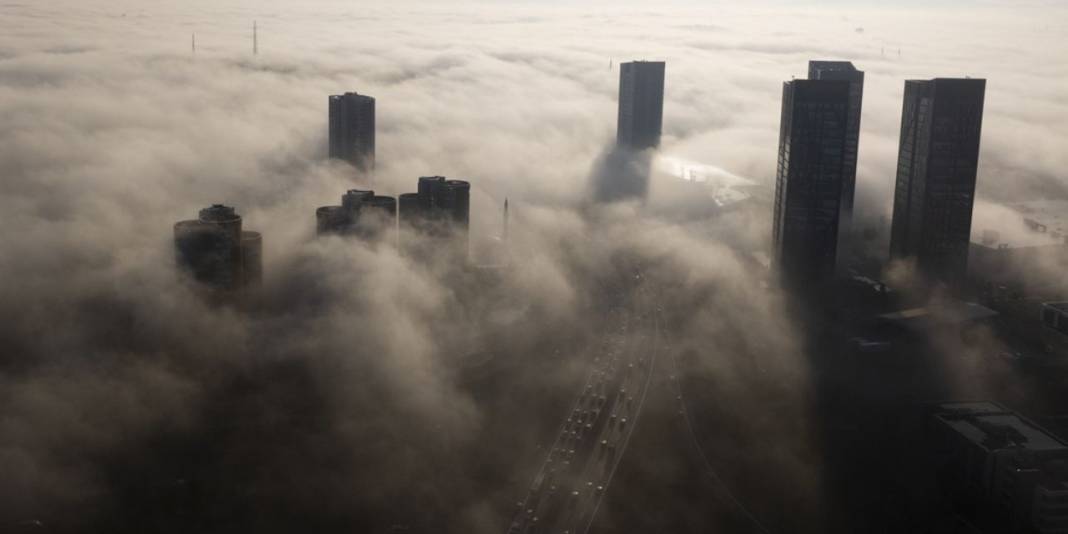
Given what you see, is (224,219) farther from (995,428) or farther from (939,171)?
(939,171)

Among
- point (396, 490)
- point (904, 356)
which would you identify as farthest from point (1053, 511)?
point (396, 490)

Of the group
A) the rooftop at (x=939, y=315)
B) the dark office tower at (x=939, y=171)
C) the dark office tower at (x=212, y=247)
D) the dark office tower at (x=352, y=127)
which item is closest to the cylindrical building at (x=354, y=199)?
the dark office tower at (x=212, y=247)

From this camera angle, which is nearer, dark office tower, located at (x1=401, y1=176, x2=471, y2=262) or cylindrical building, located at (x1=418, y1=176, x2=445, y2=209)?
dark office tower, located at (x1=401, y1=176, x2=471, y2=262)

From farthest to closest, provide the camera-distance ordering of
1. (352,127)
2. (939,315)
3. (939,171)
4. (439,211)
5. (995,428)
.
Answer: (352,127) < (439,211) < (939,171) < (939,315) < (995,428)

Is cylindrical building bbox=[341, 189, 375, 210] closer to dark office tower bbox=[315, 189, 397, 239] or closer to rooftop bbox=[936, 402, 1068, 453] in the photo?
dark office tower bbox=[315, 189, 397, 239]

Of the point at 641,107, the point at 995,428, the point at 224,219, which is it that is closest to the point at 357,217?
the point at 224,219

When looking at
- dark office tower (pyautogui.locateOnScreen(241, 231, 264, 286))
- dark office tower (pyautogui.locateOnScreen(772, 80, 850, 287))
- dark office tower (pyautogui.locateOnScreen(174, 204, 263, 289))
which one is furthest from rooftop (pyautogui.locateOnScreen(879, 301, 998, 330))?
dark office tower (pyautogui.locateOnScreen(174, 204, 263, 289))
